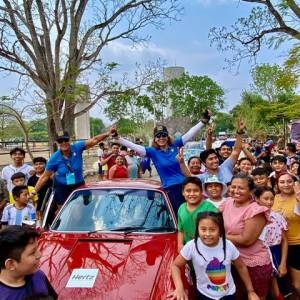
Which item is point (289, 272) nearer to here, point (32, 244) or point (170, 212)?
point (170, 212)

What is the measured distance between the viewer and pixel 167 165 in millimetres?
5469

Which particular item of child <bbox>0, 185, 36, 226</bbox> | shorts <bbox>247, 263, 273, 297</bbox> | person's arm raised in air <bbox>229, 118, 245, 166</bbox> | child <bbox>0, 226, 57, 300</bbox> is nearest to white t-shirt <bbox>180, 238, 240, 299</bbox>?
shorts <bbox>247, 263, 273, 297</bbox>

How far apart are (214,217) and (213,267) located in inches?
15.4

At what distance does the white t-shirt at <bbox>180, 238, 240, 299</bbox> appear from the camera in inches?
131

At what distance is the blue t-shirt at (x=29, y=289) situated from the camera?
7.34ft

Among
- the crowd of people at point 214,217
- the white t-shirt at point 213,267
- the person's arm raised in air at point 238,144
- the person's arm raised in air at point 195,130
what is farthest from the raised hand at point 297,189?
the person's arm raised in air at point 195,130

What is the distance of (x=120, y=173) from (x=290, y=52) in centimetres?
740

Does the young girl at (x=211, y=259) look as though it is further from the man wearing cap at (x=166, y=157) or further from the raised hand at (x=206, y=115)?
the raised hand at (x=206, y=115)

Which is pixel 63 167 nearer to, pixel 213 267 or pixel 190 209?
pixel 190 209

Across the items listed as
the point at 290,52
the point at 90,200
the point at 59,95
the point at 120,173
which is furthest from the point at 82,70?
the point at 90,200

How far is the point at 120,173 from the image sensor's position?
899 cm

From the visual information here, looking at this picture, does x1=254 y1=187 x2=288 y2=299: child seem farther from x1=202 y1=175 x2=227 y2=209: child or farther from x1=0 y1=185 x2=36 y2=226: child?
x1=0 y1=185 x2=36 y2=226: child

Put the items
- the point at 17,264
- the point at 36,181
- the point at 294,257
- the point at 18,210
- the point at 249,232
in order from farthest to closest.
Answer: the point at 36,181
the point at 18,210
the point at 294,257
the point at 249,232
the point at 17,264

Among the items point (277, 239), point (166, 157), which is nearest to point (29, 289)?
point (277, 239)
